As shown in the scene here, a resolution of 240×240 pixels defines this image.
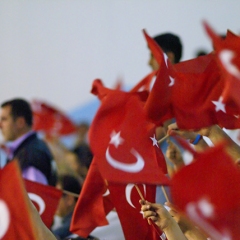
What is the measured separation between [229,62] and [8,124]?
45.9 inches

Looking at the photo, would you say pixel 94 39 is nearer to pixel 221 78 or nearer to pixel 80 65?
pixel 80 65

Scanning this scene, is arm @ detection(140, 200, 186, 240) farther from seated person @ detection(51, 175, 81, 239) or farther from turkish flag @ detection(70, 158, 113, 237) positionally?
seated person @ detection(51, 175, 81, 239)

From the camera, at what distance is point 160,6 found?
353 cm

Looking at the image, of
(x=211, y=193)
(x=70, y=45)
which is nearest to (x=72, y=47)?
(x=70, y=45)

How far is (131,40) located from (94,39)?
26cm

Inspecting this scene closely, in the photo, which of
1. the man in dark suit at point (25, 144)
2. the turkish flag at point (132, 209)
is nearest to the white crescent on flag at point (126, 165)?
the turkish flag at point (132, 209)

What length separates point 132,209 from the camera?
1.53m

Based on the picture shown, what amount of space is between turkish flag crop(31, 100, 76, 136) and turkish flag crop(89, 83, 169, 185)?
134cm

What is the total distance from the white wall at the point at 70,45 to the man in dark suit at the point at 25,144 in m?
1.23

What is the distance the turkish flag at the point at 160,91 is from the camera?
154 cm

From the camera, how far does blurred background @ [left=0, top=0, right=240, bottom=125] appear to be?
3617mm

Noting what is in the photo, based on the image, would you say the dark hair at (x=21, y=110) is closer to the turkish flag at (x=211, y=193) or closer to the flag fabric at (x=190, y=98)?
the flag fabric at (x=190, y=98)

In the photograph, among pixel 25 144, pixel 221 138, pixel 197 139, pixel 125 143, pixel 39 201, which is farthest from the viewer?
pixel 25 144

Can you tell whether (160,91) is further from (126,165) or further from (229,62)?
(126,165)
